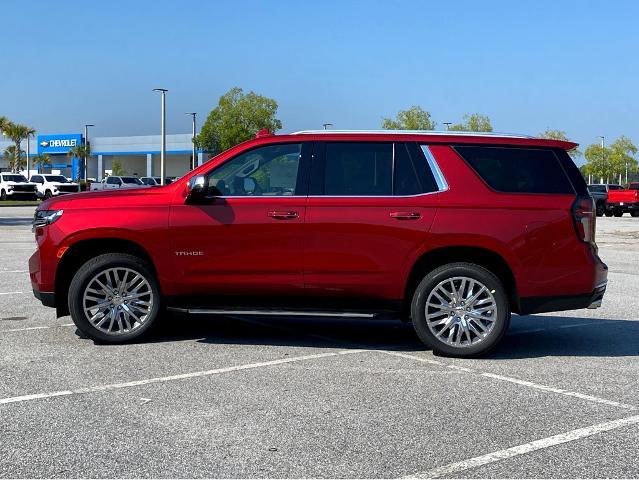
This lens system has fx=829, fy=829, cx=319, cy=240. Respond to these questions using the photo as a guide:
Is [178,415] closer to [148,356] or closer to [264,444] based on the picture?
[264,444]

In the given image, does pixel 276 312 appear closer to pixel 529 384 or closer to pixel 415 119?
pixel 529 384

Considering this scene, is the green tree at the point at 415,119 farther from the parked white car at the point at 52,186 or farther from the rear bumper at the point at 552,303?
the rear bumper at the point at 552,303

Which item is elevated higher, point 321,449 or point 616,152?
point 616,152

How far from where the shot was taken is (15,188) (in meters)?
54.6

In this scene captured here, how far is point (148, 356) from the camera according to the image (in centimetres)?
704

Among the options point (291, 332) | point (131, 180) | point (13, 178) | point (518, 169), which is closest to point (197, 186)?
point (291, 332)

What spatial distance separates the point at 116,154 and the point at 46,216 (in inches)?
3743

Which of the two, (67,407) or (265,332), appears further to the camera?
(265,332)

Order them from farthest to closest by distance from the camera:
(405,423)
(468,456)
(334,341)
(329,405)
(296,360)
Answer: (334,341), (296,360), (329,405), (405,423), (468,456)

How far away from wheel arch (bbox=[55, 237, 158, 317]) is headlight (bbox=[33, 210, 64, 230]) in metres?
0.31

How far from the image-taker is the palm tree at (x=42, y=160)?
101175mm

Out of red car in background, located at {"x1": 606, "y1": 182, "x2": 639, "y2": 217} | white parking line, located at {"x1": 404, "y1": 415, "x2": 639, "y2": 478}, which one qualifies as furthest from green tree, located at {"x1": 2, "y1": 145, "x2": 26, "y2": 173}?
white parking line, located at {"x1": 404, "y1": 415, "x2": 639, "y2": 478}

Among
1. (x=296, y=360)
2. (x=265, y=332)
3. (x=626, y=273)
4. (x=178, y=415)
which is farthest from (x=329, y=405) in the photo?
(x=626, y=273)

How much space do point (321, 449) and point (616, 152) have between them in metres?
104
